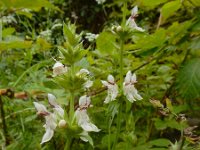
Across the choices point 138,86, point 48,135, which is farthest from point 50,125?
point 138,86

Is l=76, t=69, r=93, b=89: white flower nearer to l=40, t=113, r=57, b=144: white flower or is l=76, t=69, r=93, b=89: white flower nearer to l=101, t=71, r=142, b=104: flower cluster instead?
l=40, t=113, r=57, b=144: white flower

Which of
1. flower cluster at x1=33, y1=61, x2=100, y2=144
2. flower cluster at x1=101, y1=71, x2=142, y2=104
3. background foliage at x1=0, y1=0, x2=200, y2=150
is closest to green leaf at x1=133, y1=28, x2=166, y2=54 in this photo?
background foliage at x1=0, y1=0, x2=200, y2=150

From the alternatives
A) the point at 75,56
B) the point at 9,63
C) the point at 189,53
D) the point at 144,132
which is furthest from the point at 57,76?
the point at 9,63

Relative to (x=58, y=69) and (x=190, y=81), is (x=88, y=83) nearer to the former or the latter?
(x=58, y=69)

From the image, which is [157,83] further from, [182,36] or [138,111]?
[182,36]

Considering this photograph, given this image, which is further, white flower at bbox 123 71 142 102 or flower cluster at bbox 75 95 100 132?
white flower at bbox 123 71 142 102

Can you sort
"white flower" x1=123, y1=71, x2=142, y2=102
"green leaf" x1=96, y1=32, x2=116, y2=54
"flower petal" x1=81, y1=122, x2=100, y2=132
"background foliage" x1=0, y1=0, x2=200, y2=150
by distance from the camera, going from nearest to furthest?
1. "flower petal" x1=81, y1=122, x2=100, y2=132
2. "white flower" x1=123, y1=71, x2=142, y2=102
3. "background foliage" x1=0, y1=0, x2=200, y2=150
4. "green leaf" x1=96, y1=32, x2=116, y2=54
